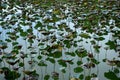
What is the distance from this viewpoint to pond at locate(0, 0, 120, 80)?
435 cm

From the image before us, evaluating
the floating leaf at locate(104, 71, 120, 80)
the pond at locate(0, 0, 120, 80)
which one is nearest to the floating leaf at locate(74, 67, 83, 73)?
the pond at locate(0, 0, 120, 80)

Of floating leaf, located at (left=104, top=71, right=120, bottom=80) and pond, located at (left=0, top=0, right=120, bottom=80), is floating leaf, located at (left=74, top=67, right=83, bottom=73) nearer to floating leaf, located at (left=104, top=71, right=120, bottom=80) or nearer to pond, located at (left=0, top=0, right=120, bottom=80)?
pond, located at (left=0, top=0, right=120, bottom=80)

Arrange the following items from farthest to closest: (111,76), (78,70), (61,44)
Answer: (61,44) < (78,70) < (111,76)

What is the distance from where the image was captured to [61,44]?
5.68 metres

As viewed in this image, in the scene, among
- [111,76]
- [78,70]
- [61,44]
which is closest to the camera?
[111,76]

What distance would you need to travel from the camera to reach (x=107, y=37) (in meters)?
6.30

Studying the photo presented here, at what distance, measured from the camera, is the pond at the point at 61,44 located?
4.35 meters

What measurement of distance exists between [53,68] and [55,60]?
30 cm

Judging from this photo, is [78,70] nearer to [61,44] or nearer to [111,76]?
[111,76]

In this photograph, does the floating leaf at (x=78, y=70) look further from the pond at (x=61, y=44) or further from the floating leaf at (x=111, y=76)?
the floating leaf at (x=111, y=76)

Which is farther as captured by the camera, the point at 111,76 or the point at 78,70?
the point at 78,70

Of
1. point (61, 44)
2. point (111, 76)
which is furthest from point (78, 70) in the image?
point (61, 44)

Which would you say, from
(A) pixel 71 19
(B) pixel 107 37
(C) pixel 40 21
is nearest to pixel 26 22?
(C) pixel 40 21

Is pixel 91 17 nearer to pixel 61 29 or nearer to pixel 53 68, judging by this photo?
pixel 61 29
